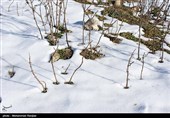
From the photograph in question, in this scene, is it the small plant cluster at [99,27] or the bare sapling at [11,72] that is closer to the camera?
the bare sapling at [11,72]

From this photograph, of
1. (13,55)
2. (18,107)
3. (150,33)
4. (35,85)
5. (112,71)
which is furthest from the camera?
(150,33)

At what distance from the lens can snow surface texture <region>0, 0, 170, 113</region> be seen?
3826 millimetres

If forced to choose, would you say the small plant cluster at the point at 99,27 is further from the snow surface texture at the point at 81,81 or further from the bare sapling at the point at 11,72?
the snow surface texture at the point at 81,81

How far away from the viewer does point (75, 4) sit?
7707 mm

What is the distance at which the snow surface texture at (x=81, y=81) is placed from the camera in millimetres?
3826

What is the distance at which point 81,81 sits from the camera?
4355mm

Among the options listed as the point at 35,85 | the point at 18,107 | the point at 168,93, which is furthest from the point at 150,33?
the point at 18,107

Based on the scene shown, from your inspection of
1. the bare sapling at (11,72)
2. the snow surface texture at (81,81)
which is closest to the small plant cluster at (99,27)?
the bare sapling at (11,72)

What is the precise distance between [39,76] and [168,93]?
1669 millimetres

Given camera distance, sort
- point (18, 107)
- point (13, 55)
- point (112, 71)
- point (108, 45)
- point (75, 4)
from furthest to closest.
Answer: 1. point (75, 4)
2. point (108, 45)
3. point (13, 55)
4. point (112, 71)
5. point (18, 107)

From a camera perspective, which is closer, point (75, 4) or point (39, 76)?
point (39, 76)

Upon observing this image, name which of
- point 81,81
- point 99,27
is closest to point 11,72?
point 81,81

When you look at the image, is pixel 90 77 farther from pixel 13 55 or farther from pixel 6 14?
pixel 6 14

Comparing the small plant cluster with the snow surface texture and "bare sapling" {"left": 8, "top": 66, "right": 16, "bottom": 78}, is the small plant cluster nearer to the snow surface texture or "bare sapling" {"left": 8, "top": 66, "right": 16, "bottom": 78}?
"bare sapling" {"left": 8, "top": 66, "right": 16, "bottom": 78}
